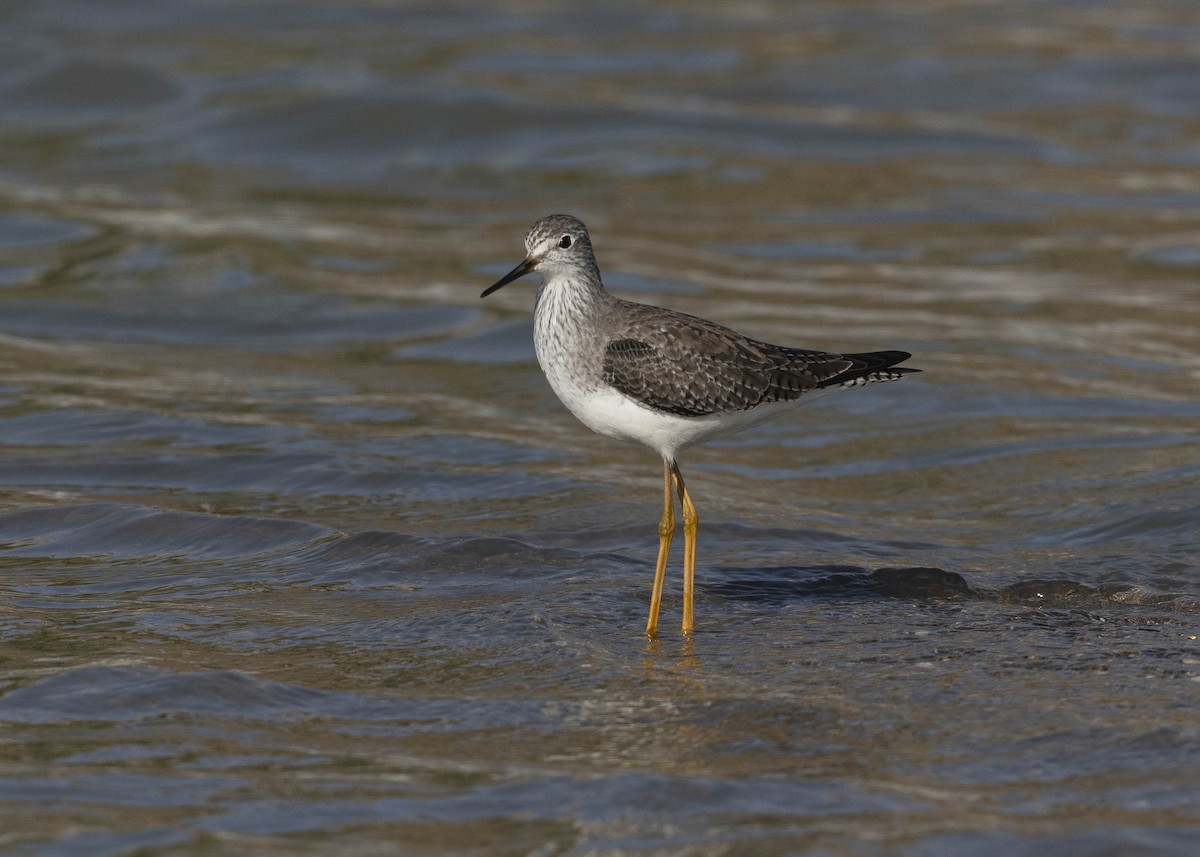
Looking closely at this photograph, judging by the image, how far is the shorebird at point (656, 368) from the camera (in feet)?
33.4

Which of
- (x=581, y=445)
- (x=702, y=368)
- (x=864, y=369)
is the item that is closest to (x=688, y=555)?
(x=702, y=368)

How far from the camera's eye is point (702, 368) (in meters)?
10.4

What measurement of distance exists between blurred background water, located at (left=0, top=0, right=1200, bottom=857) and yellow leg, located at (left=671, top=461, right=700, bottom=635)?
188 millimetres

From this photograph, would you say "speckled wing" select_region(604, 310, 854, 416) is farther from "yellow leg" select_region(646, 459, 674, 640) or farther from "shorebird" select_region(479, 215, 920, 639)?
"yellow leg" select_region(646, 459, 674, 640)

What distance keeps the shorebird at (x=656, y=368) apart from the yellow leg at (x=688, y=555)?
1 centimetres

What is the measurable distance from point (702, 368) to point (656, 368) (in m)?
0.33

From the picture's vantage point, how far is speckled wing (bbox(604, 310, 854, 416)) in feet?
33.3

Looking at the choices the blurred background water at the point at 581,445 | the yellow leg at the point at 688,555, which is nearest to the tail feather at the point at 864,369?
the yellow leg at the point at 688,555

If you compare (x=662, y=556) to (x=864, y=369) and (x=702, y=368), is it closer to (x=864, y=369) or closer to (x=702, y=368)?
(x=702, y=368)

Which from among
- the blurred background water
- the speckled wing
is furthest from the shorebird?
the blurred background water

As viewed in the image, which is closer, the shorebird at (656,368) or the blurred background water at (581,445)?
the blurred background water at (581,445)

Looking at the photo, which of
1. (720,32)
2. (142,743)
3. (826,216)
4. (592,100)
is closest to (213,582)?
(142,743)

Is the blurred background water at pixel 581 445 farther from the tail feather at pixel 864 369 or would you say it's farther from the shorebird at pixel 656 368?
the tail feather at pixel 864 369

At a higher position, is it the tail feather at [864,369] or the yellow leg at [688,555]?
the tail feather at [864,369]
